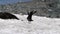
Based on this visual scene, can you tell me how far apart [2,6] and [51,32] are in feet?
25.6

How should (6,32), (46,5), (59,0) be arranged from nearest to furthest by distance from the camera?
(6,32)
(59,0)
(46,5)

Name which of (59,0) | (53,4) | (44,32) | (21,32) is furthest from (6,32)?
(53,4)

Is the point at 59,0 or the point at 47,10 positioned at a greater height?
the point at 59,0

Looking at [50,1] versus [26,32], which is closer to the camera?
[26,32]

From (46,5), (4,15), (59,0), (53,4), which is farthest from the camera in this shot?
(46,5)

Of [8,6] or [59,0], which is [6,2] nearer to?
[8,6]

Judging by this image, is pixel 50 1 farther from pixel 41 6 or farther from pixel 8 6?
pixel 8 6

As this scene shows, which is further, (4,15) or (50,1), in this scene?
(50,1)

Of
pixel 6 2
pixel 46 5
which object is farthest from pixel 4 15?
pixel 46 5

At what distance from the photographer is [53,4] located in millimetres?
11773

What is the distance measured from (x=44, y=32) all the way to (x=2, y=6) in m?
7.74

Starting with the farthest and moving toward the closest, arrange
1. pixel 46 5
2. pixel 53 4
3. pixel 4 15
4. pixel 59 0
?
1. pixel 46 5
2. pixel 53 4
3. pixel 59 0
4. pixel 4 15

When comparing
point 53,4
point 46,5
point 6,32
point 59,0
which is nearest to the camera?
point 6,32

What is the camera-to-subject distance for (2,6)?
42.1 ft
